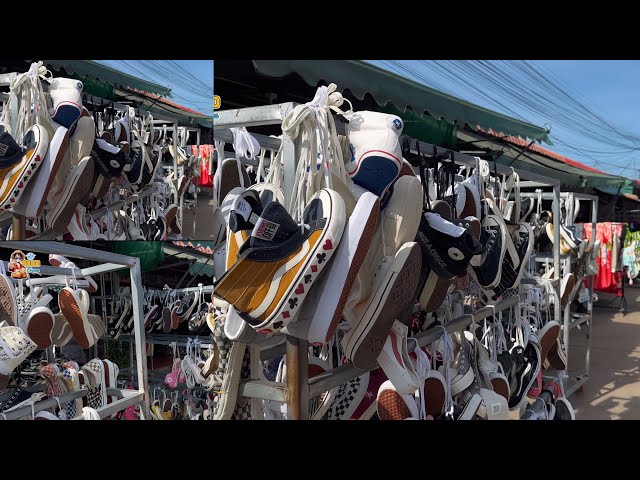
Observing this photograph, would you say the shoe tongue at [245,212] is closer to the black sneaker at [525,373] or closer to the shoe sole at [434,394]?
the shoe sole at [434,394]

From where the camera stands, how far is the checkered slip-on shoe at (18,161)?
1.12 metres

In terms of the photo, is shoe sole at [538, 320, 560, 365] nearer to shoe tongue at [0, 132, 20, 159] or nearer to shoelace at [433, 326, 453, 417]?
shoelace at [433, 326, 453, 417]

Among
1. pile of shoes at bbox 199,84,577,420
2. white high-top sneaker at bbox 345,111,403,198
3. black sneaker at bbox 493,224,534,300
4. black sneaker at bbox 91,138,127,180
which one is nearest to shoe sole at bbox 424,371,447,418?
pile of shoes at bbox 199,84,577,420

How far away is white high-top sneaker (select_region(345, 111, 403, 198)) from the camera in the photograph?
954mm

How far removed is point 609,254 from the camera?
5.61m

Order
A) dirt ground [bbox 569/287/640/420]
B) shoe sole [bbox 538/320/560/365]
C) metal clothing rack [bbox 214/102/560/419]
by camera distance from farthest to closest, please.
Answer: dirt ground [bbox 569/287/640/420], shoe sole [bbox 538/320/560/365], metal clothing rack [bbox 214/102/560/419]

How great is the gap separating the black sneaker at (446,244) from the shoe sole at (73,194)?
73 cm

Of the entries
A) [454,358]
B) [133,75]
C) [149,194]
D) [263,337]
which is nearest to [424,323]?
[454,358]

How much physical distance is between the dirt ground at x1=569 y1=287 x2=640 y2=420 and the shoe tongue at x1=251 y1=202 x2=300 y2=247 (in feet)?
8.91

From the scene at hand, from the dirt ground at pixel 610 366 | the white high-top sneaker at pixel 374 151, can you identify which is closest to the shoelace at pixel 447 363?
the white high-top sneaker at pixel 374 151

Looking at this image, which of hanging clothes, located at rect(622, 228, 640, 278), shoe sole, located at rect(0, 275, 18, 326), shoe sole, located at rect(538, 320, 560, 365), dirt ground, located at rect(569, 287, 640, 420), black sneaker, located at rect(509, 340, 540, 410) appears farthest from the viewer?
hanging clothes, located at rect(622, 228, 640, 278)

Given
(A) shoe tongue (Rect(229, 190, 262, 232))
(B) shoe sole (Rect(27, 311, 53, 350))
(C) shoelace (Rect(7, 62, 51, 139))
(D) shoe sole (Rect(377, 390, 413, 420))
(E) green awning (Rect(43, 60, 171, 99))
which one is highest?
(E) green awning (Rect(43, 60, 171, 99))
